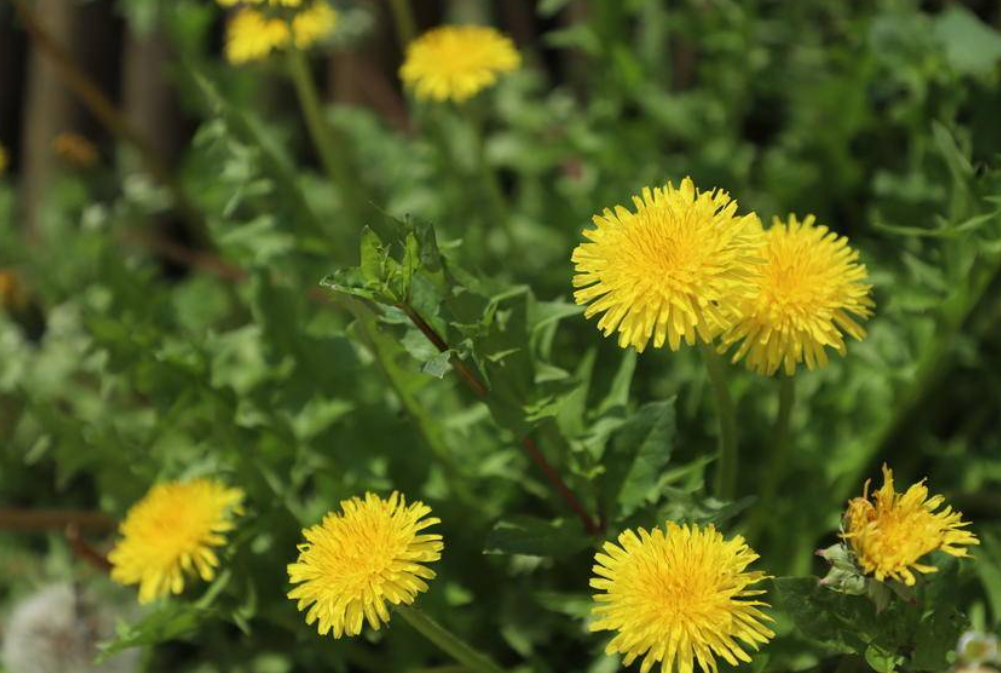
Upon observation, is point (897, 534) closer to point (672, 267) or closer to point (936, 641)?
point (936, 641)

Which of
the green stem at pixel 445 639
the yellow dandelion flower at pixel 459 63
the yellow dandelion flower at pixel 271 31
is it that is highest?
the yellow dandelion flower at pixel 271 31

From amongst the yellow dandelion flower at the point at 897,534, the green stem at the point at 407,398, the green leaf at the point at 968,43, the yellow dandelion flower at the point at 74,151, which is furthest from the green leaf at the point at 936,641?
the yellow dandelion flower at the point at 74,151

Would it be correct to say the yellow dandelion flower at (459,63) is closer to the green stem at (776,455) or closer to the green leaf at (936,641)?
the green stem at (776,455)

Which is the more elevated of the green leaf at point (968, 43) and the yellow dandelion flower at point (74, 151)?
the green leaf at point (968, 43)

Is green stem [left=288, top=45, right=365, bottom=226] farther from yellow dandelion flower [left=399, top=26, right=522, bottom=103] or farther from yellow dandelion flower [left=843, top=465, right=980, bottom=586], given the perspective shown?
yellow dandelion flower [left=843, top=465, right=980, bottom=586]

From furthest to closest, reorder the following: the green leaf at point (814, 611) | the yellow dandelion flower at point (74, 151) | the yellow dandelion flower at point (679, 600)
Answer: the yellow dandelion flower at point (74, 151)
the green leaf at point (814, 611)
the yellow dandelion flower at point (679, 600)

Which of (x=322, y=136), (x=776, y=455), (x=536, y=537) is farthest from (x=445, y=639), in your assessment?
(x=322, y=136)

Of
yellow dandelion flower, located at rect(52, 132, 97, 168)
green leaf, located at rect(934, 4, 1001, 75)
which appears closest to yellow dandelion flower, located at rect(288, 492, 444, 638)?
green leaf, located at rect(934, 4, 1001, 75)
